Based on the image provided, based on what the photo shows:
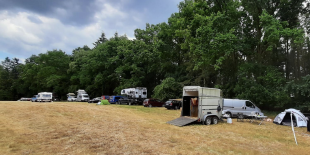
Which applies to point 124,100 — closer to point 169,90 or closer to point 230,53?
point 169,90

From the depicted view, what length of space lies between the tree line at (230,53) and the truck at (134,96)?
294cm

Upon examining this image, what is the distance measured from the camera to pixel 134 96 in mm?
31438

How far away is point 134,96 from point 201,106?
2104 cm

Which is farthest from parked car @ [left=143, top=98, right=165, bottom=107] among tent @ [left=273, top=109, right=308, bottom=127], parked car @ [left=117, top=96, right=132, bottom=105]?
tent @ [left=273, top=109, right=308, bottom=127]

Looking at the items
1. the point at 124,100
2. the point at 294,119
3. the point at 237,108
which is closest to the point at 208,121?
the point at 237,108

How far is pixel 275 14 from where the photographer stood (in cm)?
2033

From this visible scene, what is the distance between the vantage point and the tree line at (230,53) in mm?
17688

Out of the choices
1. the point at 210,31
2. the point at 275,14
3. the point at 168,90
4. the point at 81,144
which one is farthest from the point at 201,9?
the point at 81,144

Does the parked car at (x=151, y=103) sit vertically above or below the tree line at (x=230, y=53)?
below

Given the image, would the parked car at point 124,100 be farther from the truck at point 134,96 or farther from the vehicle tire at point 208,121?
the vehicle tire at point 208,121

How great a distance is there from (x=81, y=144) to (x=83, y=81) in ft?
134

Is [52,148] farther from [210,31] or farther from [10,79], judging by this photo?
[10,79]

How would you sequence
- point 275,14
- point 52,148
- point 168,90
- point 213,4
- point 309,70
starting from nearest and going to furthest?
1. point 52,148
2. point 309,70
3. point 275,14
4. point 213,4
5. point 168,90

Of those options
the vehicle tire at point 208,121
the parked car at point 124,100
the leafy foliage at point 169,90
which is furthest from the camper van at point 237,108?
Answer: the parked car at point 124,100
